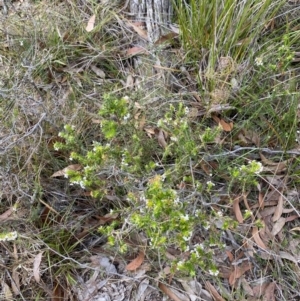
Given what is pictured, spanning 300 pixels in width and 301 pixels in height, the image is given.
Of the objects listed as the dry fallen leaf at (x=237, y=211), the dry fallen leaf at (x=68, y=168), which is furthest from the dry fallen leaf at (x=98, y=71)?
the dry fallen leaf at (x=237, y=211)

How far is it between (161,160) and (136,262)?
0.42 metres

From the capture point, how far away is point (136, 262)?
5.90 ft

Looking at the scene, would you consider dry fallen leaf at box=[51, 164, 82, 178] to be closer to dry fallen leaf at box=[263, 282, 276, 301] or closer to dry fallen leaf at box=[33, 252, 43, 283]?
dry fallen leaf at box=[33, 252, 43, 283]

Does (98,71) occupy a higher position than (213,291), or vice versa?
(98,71)

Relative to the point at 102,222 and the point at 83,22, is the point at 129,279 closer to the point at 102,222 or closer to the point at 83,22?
the point at 102,222

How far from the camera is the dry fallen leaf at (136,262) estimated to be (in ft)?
5.88

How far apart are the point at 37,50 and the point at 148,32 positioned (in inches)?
21.3

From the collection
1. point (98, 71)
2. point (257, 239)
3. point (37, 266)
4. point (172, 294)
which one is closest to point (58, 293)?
point (37, 266)

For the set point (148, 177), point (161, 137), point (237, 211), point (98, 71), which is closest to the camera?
point (148, 177)

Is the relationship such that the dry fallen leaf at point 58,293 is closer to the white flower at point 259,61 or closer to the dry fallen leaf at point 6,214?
the dry fallen leaf at point 6,214

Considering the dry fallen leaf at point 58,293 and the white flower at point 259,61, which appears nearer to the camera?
the dry fallen leaf at point 58,293

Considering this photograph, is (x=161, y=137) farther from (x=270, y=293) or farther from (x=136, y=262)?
(x=270, y=293)

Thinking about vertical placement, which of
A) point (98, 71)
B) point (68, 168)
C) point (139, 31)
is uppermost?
point (139, 31)

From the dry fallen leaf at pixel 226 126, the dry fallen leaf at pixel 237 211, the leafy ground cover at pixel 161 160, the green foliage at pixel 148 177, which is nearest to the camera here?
→ the green foliage at pixel 148 177
